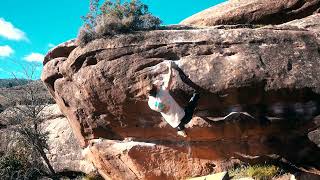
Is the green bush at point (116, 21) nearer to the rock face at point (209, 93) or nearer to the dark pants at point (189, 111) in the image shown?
the rock face at point (209, 93)

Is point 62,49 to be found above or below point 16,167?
above

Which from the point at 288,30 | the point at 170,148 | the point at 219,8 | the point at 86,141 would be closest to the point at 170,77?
the point at 170,148

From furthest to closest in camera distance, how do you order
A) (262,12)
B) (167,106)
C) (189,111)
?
(262,12)
(189,111)
(167,106)

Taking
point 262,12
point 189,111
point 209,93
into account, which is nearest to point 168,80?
point 189,111

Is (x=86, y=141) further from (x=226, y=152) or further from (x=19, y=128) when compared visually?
(x=19, y=128)

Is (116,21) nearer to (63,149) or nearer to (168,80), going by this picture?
(168,80)

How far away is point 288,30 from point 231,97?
2502mm

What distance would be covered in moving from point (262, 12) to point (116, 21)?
5984 mm

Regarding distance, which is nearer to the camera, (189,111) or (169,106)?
(169,106)

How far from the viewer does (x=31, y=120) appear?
2028cm

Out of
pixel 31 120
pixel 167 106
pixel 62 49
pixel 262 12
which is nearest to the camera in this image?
pixel 167 106

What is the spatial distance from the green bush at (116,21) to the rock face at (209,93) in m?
0.31

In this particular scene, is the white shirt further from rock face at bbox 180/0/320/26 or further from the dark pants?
rock face at bbox 180/0/320/26

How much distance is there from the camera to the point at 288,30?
12375 millimetres
